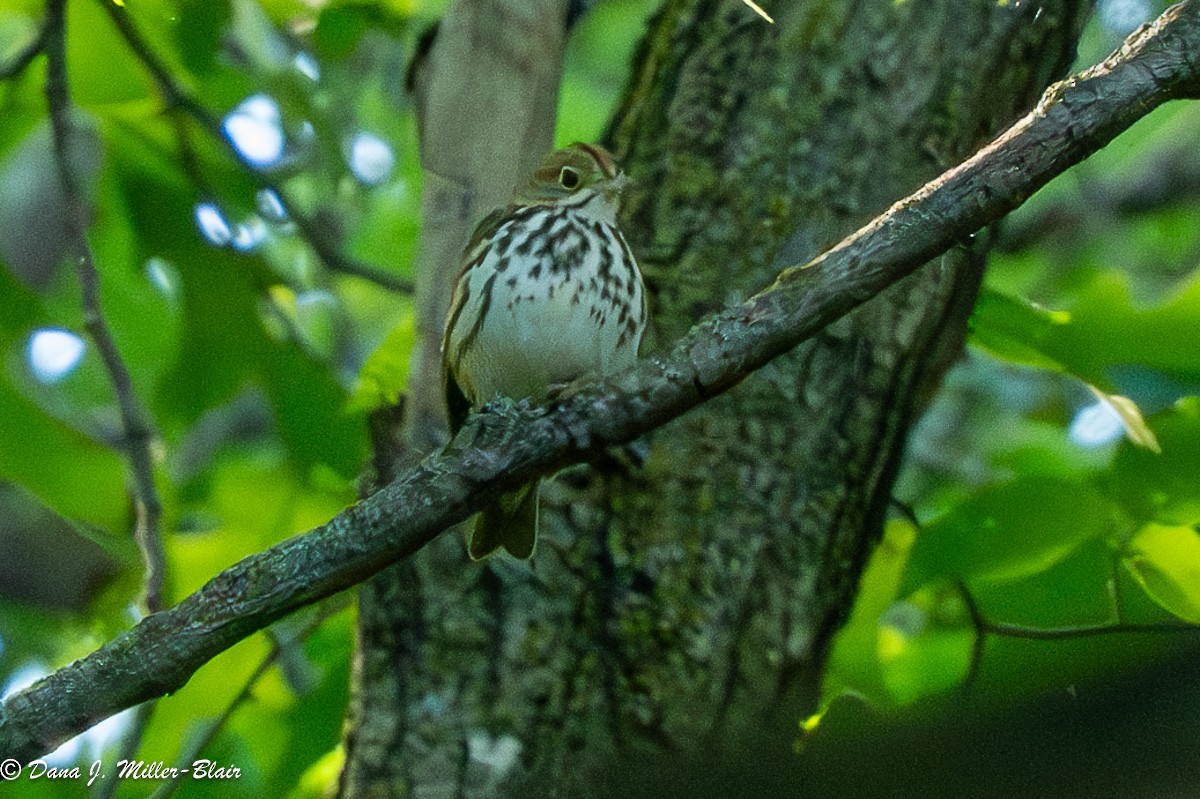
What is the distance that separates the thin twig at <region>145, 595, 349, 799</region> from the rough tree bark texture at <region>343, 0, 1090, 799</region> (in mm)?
305


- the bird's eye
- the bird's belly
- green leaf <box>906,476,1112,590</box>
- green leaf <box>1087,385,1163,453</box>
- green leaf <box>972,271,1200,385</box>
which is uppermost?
the bird's eye

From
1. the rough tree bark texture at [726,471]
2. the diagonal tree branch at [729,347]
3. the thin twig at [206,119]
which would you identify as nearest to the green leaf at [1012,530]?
the rough tree bark texture at [726,471]

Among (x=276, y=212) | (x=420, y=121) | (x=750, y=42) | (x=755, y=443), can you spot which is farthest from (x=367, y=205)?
(x=755, y=443)

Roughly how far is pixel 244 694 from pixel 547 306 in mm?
822

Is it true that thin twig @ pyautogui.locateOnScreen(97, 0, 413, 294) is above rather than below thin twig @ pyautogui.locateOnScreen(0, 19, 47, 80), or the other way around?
below

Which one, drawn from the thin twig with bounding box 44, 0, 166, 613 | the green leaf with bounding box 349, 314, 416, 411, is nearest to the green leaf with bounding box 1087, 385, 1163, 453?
the green leaf with bounding box 349, 314, 416, 411

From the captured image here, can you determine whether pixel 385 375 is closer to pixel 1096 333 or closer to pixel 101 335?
pixel 101 335

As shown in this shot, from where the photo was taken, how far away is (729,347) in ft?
4.37

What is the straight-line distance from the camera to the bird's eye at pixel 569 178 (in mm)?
2346

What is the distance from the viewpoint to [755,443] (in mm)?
2170

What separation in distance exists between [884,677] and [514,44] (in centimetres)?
127

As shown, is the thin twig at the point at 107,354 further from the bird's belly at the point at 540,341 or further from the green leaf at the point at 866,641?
the green leaf at the point at 866,641

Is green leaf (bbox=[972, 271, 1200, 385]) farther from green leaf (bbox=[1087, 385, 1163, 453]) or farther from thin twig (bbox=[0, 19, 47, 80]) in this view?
thin twig (bbox=[0, 19, 47, 80])

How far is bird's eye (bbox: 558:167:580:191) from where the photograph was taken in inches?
92.4
